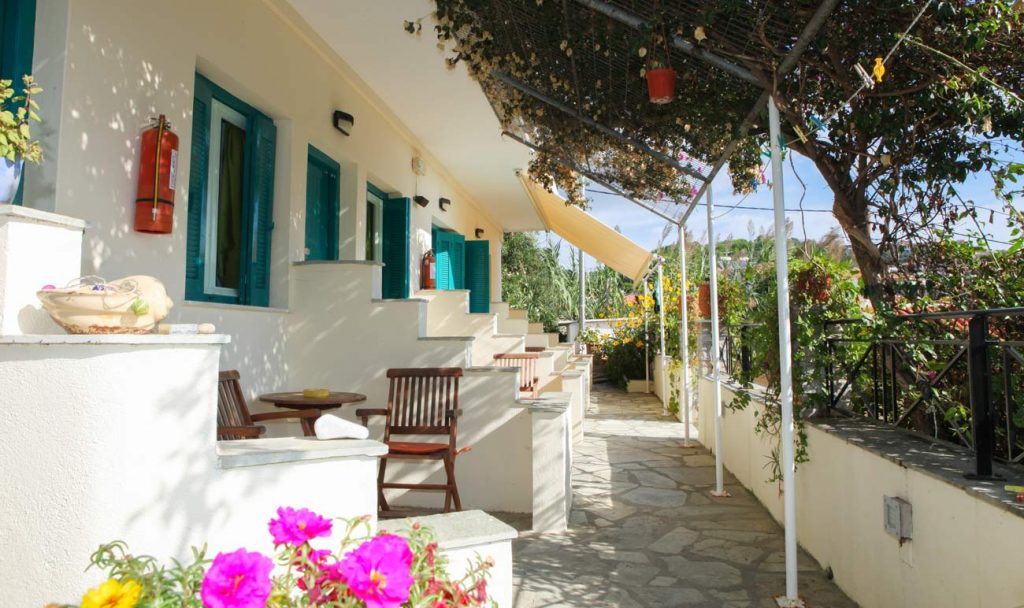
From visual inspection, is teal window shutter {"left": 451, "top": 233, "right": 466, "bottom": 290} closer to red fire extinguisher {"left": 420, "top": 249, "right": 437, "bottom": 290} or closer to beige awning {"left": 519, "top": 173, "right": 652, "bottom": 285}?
beige awning {"left": 519, "top": 173, "right": 652, "bottom": 285}

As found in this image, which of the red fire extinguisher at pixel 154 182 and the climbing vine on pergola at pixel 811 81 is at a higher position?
the climbing vine on pergola at pixel 811 81

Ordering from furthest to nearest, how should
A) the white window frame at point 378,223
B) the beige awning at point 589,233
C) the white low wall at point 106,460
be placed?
the beige awning at point 589,233
the white window frame at point 378,223
the white low wall at point 106,460

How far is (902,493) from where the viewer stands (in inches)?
114

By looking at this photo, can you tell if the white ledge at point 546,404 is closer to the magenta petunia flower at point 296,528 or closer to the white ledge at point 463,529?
the white ledge at point 463,529

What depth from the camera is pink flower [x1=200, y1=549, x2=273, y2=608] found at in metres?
1.13

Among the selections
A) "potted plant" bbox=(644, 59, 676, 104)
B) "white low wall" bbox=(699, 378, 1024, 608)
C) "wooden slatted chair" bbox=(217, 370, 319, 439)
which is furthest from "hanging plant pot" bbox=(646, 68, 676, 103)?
"wooden slatted chair" bbox=(217, 370, 319, 439)

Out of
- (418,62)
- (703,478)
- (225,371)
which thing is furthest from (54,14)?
(703,478)

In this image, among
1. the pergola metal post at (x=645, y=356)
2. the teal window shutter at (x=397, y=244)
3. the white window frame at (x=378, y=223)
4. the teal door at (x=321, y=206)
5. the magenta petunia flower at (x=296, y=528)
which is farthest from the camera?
the pergola metal post at (x=645, y=356)

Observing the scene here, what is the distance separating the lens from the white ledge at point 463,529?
250cm

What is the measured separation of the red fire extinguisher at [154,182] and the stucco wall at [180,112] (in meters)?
0.06

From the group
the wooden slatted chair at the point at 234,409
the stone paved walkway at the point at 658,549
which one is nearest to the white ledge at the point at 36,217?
the wooden slatted chair at the point at 234,409

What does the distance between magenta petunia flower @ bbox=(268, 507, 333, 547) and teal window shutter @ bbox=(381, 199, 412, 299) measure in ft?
21.9

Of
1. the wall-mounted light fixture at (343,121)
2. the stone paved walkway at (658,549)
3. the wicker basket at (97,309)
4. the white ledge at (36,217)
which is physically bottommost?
the stone paved walkway at (658,549)

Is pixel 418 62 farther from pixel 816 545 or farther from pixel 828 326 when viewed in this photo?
pixel 816 545
